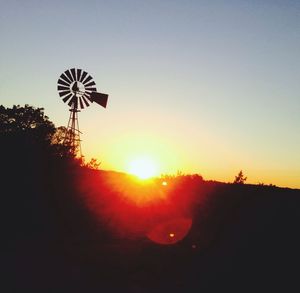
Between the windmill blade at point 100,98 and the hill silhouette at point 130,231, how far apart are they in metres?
10.7

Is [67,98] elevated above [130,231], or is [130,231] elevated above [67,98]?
[67,98]

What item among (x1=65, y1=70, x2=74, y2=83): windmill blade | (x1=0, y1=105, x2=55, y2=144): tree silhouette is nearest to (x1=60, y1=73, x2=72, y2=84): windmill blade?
(x1=65, y1=70, x2=74, y2=83): windmill blade

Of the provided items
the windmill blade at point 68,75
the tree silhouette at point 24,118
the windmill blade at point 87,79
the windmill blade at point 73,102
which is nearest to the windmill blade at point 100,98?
the windmill blade at point 87,79

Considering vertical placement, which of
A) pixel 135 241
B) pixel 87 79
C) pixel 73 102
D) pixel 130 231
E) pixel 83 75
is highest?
pixel 83 75

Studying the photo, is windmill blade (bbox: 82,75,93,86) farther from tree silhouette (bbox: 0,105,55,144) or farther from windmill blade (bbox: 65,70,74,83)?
tree silhouette (bbox: 0,105,55,144)

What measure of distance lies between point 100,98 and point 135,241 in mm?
16578

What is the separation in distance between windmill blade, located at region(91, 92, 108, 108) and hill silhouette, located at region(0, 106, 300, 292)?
A: 10.7 m

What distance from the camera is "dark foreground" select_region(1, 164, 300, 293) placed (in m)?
10.9

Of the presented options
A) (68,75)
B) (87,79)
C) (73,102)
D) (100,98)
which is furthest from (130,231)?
(68,75)

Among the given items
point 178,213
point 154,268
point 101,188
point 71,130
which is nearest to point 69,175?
point 101,188

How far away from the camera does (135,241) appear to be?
1321 centimetres

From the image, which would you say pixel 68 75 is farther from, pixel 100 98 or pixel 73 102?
pixel 100 98

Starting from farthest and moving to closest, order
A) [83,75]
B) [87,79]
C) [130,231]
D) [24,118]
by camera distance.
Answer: [24,118] → [87,79] → [83,75] → [130,231]

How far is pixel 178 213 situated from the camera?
15.6 metres
